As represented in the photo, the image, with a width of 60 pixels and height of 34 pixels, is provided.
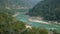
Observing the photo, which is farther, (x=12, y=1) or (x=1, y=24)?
(x=12, y=1)

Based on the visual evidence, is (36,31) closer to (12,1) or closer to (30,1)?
(12,1)

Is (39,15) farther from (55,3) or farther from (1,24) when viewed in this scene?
(1,24)

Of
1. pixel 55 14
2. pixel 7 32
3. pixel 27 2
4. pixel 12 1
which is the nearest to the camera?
pixel 7 32

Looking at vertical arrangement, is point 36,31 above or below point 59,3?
below

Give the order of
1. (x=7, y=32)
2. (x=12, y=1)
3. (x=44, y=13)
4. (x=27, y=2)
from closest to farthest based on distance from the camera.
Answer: (x=7, y=32) → (x=44, y=13) → (x=12, y=1) → (x=27, y=2)

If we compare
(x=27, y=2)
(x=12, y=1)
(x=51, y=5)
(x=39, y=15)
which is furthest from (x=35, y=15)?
(x=27, y=2)

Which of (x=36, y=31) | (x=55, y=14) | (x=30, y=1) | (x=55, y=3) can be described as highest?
(x=30, y=1)
